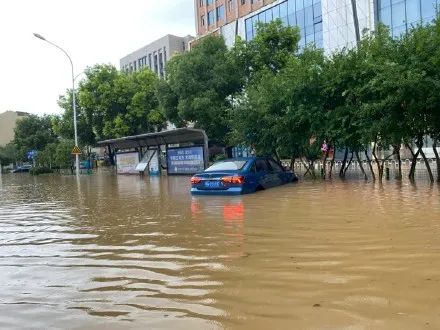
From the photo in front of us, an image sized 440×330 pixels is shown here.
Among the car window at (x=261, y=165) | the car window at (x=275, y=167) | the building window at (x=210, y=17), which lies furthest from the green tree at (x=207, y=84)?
the building window at (x=210, y=17)

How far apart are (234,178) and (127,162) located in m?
23.5

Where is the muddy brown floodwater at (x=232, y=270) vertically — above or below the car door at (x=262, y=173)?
below

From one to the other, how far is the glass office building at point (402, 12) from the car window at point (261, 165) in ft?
86.4

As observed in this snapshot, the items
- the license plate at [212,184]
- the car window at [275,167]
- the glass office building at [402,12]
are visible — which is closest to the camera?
the license plate at [212,184]

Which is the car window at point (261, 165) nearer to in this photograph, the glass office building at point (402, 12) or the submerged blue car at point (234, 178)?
the submerged blue car at point (234, 178)

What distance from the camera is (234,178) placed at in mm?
12852

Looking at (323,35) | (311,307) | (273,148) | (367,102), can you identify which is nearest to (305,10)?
(323,35)

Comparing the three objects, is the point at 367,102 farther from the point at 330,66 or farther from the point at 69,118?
the point at 69,118

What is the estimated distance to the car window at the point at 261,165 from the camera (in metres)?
14.0

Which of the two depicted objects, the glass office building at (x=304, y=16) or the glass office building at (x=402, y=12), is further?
the glass office building at (x=304, y=16)

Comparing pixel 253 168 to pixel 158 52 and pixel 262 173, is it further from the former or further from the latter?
pixel 158 52

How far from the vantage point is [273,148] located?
782 inches

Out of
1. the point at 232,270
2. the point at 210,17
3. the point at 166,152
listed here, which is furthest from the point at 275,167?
the point at 210,17

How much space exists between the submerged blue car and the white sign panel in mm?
20848
